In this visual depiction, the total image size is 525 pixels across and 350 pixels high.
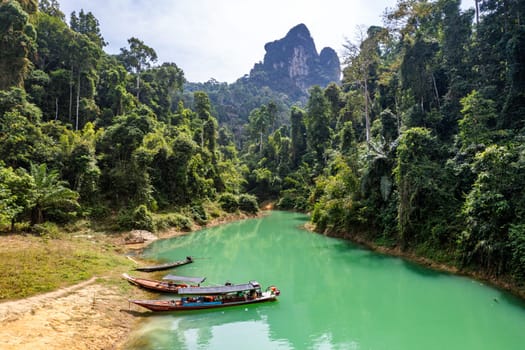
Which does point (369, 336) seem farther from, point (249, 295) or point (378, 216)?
point (378, 216)

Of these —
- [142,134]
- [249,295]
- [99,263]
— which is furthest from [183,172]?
[249,295]

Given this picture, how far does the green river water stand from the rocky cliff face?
120 m

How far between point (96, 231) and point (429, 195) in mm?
20708

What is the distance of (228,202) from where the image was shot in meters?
35.3

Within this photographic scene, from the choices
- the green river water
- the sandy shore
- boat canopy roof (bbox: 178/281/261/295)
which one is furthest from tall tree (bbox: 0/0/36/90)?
boat canopy roof (bbox: 178/281/261/295)

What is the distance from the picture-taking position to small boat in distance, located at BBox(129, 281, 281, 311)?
33.1 feet

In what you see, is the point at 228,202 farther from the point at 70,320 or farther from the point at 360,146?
the point at 70,320

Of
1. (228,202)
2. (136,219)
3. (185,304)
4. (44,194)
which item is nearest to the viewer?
(185,304)

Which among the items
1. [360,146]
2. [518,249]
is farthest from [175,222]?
[518,249]

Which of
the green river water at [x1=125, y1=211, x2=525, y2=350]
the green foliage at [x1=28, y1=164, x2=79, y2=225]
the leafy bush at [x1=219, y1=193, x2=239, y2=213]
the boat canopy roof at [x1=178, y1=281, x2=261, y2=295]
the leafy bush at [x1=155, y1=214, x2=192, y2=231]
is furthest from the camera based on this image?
the leafy bush at [x1=219, y1=193, x2=239, y2=213]

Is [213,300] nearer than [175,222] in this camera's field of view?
Yes

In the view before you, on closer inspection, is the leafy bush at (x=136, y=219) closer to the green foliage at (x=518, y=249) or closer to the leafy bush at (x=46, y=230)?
the leafy bush at (x=46, y=230)

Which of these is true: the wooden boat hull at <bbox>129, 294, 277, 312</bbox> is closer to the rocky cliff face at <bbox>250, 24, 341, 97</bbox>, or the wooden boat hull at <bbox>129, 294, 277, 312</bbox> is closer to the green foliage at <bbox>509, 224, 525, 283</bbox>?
the green foliage at <bbox>509, 224, 525, 283</bbox>

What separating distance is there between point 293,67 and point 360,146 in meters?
113
